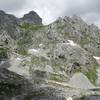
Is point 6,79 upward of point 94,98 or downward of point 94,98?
upward

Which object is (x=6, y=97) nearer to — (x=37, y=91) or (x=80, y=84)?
(x=37, y=91)

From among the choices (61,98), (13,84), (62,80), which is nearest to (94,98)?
(61,98)

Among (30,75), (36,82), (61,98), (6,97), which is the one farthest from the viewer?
(30,75)

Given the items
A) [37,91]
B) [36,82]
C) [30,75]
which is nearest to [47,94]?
[37,91]

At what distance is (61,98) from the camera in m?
137

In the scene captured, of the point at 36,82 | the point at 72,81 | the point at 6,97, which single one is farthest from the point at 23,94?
the point at 72,81

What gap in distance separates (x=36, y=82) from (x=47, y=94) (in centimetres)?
2666

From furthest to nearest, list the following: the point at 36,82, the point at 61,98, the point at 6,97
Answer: the point at 36,82 → the point at 61,98 → the point at 6,97

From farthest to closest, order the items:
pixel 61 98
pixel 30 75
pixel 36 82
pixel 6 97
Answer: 1. pixel 30 75
2. pixel 36 82
3. pixel 61 98
4. pixel 6 97

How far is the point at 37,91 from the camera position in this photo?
459 ft

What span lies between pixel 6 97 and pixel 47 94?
19.0m

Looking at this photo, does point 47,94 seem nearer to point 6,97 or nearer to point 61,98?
point 61,98

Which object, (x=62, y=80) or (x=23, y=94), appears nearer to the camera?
(x=23, y=94)

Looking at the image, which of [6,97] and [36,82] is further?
[36,82]
